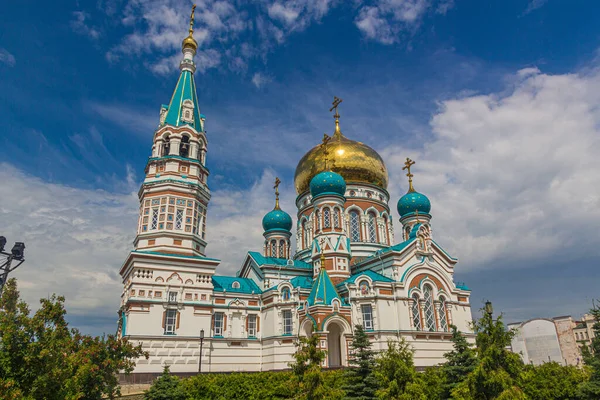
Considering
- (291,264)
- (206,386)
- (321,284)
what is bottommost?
(206,386)

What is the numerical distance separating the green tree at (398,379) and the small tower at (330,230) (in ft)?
43.3

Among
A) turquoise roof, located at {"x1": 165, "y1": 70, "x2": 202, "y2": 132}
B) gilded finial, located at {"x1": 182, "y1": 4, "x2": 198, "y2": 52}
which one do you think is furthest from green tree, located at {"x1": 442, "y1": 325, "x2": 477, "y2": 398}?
gilded finial, located at {"x1": 182, "y1": 4, "x2": 198, "y2": 52}

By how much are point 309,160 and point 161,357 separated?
61.6 ft

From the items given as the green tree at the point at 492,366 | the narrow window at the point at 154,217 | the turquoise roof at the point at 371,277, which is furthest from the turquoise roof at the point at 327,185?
the green tree at the point at 492,366

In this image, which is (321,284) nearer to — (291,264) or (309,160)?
(291,264)

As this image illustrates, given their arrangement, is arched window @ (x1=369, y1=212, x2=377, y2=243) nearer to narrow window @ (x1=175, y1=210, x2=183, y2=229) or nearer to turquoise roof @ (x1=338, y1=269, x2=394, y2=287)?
turquoise roof @ (x1=338, y1=269, x2=394, y2=287)

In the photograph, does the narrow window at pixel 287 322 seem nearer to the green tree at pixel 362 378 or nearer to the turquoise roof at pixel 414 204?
the green tree at pixel 362 378

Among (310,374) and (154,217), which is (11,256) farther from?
(310,374)

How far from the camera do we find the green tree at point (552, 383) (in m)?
17.5

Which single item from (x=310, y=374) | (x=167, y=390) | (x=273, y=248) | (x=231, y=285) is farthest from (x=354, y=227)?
(x=310, y=374)

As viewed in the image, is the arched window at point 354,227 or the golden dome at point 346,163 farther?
the golden dome at point 346,163

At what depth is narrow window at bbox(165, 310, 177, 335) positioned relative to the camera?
24.1 m

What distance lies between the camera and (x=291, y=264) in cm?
3070

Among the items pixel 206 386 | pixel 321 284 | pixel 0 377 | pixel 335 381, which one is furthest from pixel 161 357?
pixel 0 377
